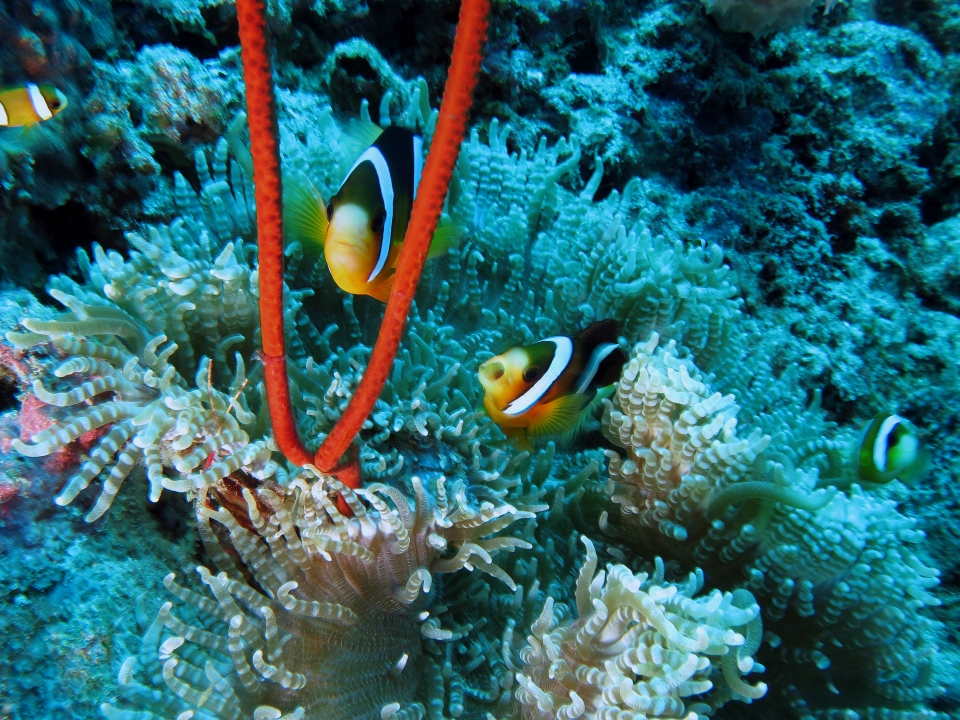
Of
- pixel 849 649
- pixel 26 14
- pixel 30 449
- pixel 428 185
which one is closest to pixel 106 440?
pixel 30 449

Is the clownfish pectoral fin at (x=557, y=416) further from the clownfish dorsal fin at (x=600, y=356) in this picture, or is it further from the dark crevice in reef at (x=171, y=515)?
the dark crevice in reef at (x=171, y=515)

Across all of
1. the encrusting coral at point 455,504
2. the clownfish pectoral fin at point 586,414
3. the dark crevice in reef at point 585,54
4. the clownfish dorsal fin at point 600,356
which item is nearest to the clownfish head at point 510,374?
the encrusting coral at point 455,504

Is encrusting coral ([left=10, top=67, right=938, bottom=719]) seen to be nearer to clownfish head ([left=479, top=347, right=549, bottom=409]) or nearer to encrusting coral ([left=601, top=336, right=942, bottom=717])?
encrusting coral ([left=601, top=336, right=942, bottom=717])

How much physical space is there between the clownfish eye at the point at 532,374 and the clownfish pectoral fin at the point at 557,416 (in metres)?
0.14

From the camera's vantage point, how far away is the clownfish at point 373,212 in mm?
1449

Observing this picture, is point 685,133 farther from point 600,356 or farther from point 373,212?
point 373,212

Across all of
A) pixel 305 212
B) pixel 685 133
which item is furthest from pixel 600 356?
pixel 685 133

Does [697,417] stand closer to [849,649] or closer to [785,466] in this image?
[785,466]

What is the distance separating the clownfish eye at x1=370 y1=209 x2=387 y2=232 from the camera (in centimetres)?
146

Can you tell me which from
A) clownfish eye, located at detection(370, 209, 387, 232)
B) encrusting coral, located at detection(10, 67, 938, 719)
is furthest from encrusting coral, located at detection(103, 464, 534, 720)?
clownfish eye, located at detection(370, 209, 387, 232)

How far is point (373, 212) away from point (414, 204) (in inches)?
25.8

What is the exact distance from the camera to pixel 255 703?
132 cm

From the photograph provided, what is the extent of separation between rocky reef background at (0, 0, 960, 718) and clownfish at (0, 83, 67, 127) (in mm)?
52

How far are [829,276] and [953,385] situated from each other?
80 centimetres
